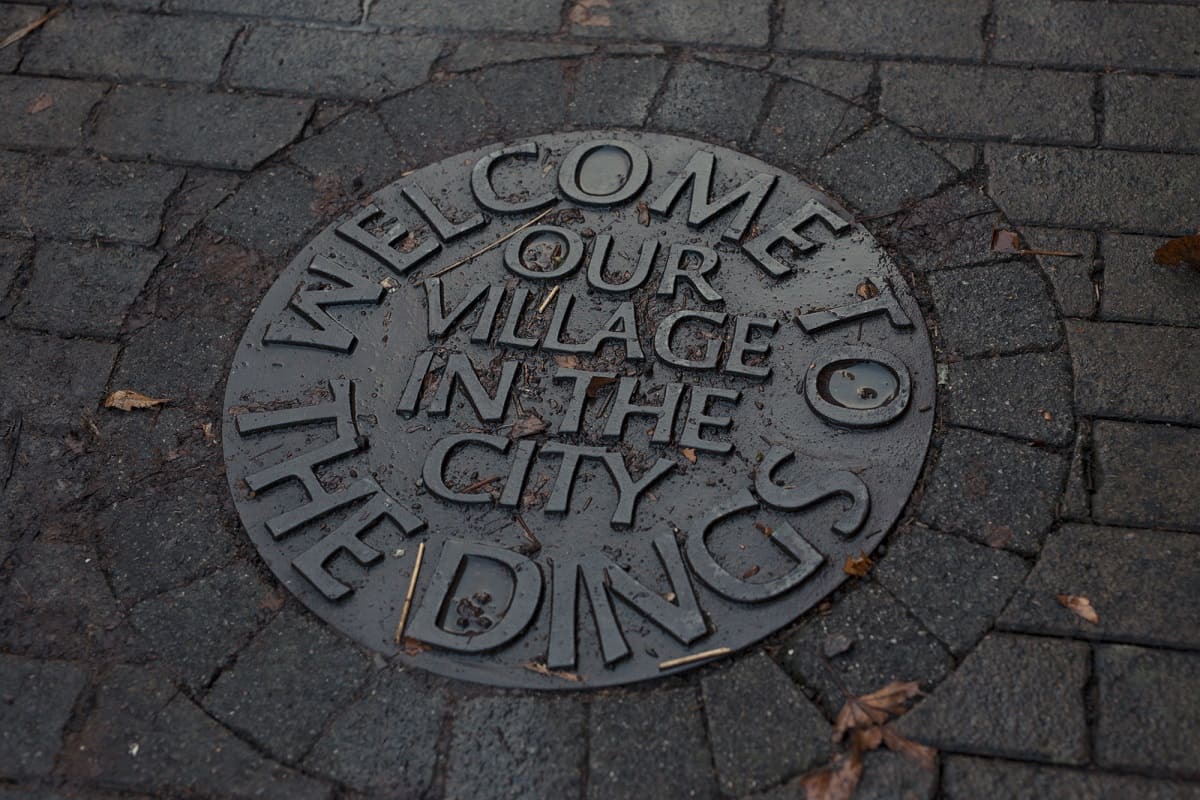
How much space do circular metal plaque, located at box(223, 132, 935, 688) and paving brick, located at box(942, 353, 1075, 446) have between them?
82 millimetres

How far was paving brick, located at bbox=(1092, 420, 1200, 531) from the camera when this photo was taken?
8.26ft

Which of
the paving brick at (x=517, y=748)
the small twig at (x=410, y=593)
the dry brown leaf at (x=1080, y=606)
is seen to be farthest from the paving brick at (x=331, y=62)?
the dry brown leaf at (x=1080, y=606)

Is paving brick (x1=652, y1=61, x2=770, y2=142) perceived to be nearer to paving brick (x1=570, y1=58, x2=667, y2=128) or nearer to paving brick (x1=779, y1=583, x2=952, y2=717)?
paving brick (x1=570, y1=58, x2=667, y2=128)

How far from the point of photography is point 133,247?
126 inches

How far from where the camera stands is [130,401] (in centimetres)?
288

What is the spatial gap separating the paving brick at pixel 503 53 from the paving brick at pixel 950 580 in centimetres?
197

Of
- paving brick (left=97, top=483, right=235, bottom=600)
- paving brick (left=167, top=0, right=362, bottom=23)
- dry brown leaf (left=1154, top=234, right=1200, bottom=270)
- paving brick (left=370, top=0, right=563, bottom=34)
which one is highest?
paving brick (left=370, top=0, right=563, bottom=34)

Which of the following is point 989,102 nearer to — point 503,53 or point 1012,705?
point 503,53

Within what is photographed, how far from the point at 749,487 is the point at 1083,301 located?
1.08 meters

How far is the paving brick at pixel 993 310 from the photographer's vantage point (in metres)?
2.81

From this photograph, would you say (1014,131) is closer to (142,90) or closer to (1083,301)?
(1083,301)

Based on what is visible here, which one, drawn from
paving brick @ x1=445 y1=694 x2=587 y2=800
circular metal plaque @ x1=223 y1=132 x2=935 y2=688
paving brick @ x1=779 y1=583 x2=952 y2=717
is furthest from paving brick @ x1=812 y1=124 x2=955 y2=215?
paving brick @ x1=445 y1=694 x2=587 y2=800

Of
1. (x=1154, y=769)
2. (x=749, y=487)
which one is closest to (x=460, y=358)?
(x=749, y=487)

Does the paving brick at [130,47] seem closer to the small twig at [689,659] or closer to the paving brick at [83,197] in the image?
the paving brick at [83,197]
